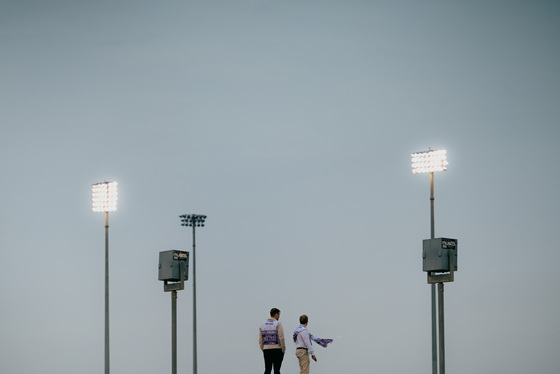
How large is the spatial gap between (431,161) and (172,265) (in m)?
11.0

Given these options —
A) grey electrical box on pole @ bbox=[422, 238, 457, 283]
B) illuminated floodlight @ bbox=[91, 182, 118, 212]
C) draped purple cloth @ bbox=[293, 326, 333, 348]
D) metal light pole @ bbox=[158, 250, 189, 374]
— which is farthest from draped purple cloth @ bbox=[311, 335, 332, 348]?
illuminated floodlight @ bbox=[91, 182, 118, 212]

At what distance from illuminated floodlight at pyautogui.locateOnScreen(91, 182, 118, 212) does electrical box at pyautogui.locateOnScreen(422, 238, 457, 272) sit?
15.7m

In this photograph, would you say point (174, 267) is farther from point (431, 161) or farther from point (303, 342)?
point (431, 161)

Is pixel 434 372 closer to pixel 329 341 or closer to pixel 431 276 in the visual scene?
pixel 329 341

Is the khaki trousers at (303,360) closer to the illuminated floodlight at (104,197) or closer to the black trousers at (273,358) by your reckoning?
the black trousers at (273,358)

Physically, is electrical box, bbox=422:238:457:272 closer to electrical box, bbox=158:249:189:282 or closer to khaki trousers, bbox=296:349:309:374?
khaki trousers, bbox=296:349:309:374

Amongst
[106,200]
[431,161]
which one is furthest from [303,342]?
[106,200]

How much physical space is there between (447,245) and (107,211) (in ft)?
53.2

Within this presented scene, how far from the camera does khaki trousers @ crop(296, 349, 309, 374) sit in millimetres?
24472

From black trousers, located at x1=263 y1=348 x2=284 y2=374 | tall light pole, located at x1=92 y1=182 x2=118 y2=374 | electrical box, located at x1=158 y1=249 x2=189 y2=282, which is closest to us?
electrical box, located at x1=158 y1=249 x2=189 y2=282

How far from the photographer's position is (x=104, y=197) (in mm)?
35406

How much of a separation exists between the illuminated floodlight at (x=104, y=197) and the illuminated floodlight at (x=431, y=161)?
999cm

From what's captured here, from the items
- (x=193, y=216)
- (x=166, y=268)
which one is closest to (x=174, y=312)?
(x=166, y=268)

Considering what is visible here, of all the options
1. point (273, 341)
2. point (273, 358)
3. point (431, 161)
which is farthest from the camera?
point (431, 161)
